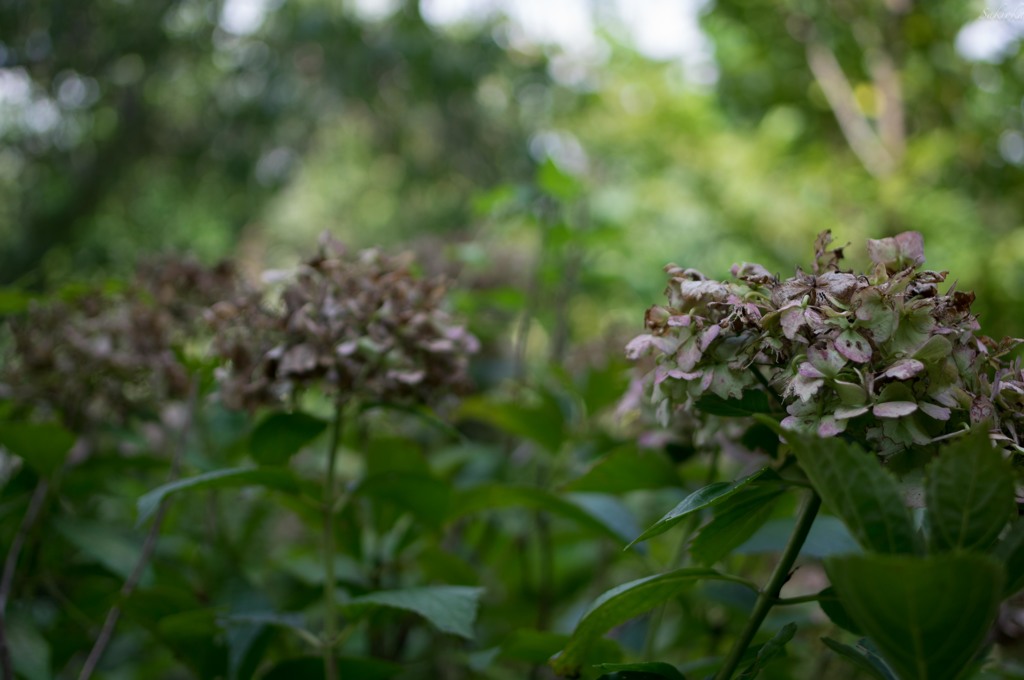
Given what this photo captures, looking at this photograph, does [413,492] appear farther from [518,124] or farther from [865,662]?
[518,124]

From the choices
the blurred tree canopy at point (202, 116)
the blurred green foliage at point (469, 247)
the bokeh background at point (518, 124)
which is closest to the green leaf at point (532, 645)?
the blurred green foliage at point (469, 247)

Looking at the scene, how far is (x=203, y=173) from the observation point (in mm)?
3875

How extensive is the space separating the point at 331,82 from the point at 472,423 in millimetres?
2159

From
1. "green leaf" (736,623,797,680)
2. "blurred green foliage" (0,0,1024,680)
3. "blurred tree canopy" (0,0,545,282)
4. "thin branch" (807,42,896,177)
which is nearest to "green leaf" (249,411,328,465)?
"blurred green foliage" (0,0,1024,680)

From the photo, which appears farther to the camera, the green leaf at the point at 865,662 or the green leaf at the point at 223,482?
the green leaf at the point at 223,482

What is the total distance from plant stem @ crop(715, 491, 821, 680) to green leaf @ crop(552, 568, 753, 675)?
0.10ft

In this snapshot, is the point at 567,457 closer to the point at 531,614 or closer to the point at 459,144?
the point at 531,614

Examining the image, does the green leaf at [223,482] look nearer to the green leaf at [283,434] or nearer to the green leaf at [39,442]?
the green leaf at [283,434]

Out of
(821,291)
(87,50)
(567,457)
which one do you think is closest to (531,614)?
(567,457)

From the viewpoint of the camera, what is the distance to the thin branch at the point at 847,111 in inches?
125

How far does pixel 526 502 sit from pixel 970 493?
52cm

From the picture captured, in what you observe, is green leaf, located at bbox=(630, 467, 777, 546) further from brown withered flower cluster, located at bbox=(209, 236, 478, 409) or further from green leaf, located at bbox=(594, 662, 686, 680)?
brown withered flower cluster, located at bbox=(209, 236, 478, 409)

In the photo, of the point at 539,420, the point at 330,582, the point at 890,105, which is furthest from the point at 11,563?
the point at 890,105

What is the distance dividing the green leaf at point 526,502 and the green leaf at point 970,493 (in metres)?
0.42
